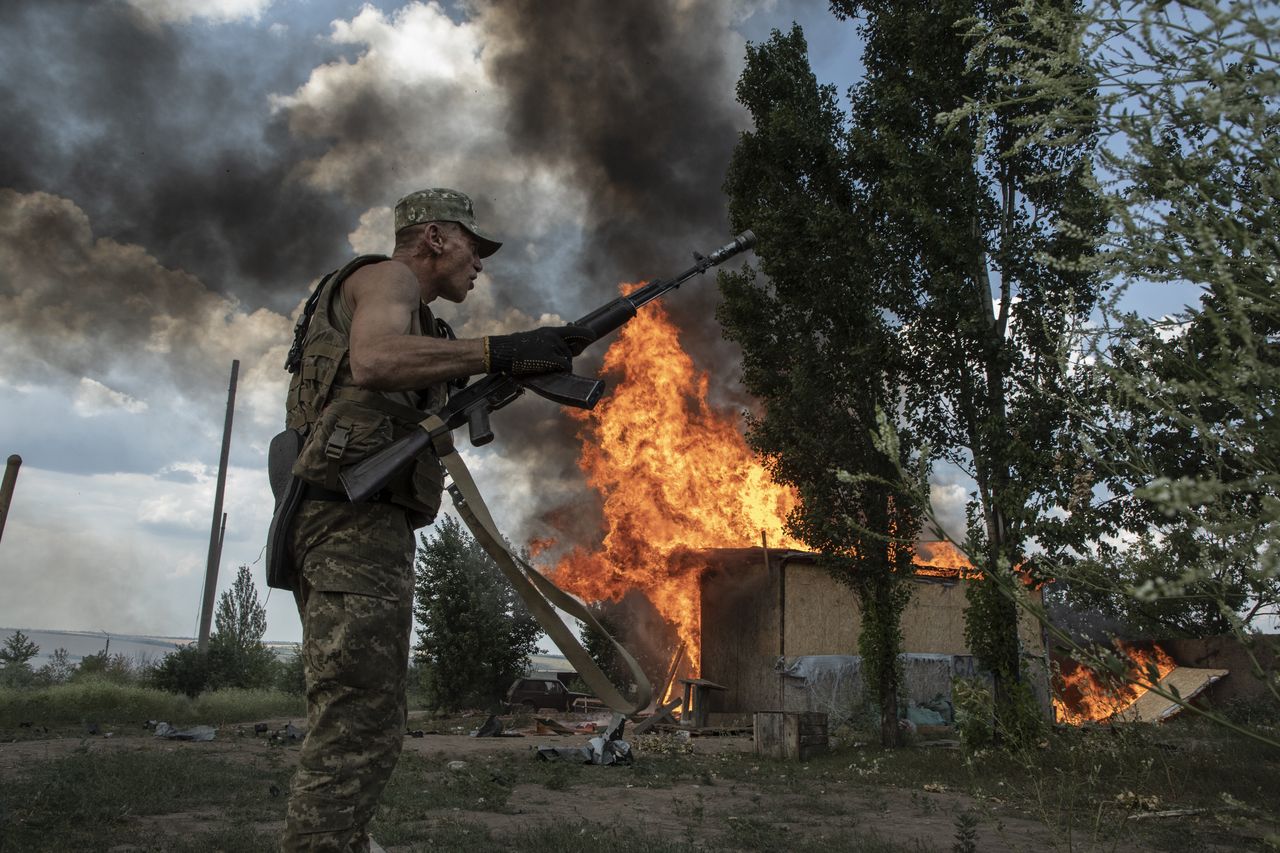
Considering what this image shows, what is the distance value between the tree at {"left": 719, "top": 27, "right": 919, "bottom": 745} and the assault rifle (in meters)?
11.2

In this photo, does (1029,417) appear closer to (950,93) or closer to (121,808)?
(950,93)

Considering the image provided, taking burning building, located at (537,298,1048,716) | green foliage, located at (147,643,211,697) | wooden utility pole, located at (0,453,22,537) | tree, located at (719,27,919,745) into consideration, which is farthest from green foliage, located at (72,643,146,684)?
tree, located at (719,27,919,745)

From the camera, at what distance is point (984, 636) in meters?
14.0

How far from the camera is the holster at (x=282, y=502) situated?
324 cm

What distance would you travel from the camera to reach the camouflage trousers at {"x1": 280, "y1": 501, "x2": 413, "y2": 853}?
9.29 ft

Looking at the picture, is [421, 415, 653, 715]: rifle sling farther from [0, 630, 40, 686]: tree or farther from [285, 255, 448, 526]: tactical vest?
[0, 630, 40, 686]: tree

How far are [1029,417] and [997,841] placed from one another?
28.4 feet

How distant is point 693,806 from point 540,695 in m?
18.2

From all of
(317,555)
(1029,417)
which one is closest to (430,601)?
(1029,417)

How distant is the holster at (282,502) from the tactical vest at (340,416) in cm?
7

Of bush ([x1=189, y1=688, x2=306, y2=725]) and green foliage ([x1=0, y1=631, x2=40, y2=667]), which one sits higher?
Answer: green foliage ([x1=0, y1=631, x2=40, y2=667])

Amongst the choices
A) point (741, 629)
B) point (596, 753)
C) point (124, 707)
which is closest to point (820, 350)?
point (596, 753)

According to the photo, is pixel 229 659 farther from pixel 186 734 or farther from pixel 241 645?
pixel 186 734

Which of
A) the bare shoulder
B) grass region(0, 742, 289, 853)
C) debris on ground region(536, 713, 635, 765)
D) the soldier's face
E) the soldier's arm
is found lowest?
debris on ground region(536, 713, 635, 765)
